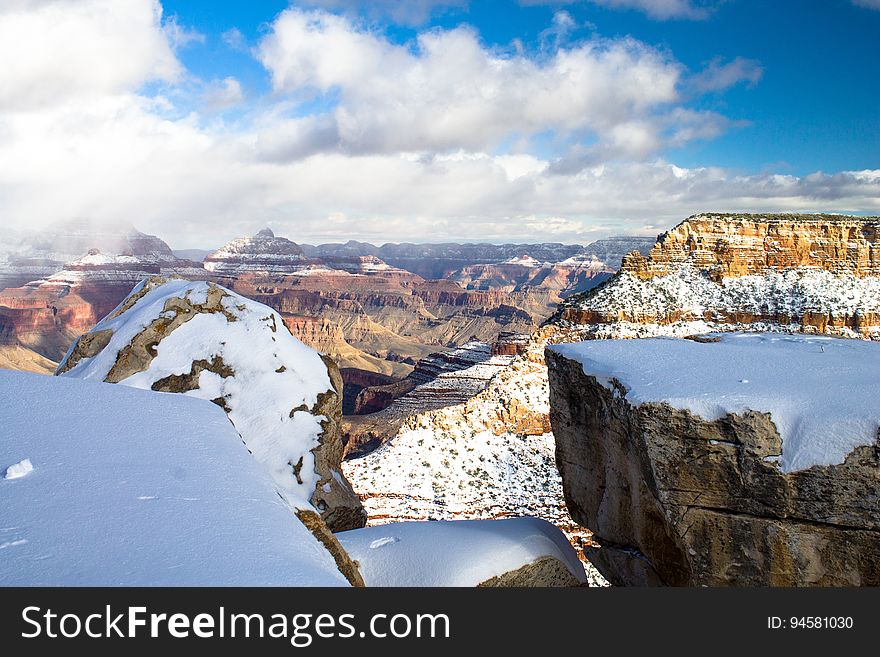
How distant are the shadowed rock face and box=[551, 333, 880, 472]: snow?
0.49 ft

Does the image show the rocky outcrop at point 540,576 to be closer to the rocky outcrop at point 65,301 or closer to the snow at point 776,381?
the snow at point 776,381

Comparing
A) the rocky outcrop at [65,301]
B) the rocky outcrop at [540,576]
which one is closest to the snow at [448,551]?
the rocky outcrop at [540,576]

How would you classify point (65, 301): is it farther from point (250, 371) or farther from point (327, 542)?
point (327, 542)

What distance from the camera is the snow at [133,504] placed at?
11.1 ft

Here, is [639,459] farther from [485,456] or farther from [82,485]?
[485,456]

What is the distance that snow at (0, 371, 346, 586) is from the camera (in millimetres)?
3373

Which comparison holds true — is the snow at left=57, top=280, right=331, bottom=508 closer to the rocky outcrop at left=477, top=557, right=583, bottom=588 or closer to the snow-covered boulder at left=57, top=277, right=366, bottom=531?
the snow-covered boulder at left=57, top=277, right=366, bottom=531

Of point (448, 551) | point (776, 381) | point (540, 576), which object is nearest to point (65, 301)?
point (448, 551)

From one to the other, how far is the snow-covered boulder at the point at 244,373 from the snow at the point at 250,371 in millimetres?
21

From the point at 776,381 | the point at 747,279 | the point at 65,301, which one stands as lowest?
the point at 65,301

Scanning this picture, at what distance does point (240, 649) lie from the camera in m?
3.28

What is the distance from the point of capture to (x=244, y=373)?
40.2 ft

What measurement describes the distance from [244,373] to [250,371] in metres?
0.13

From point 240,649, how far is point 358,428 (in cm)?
5449
